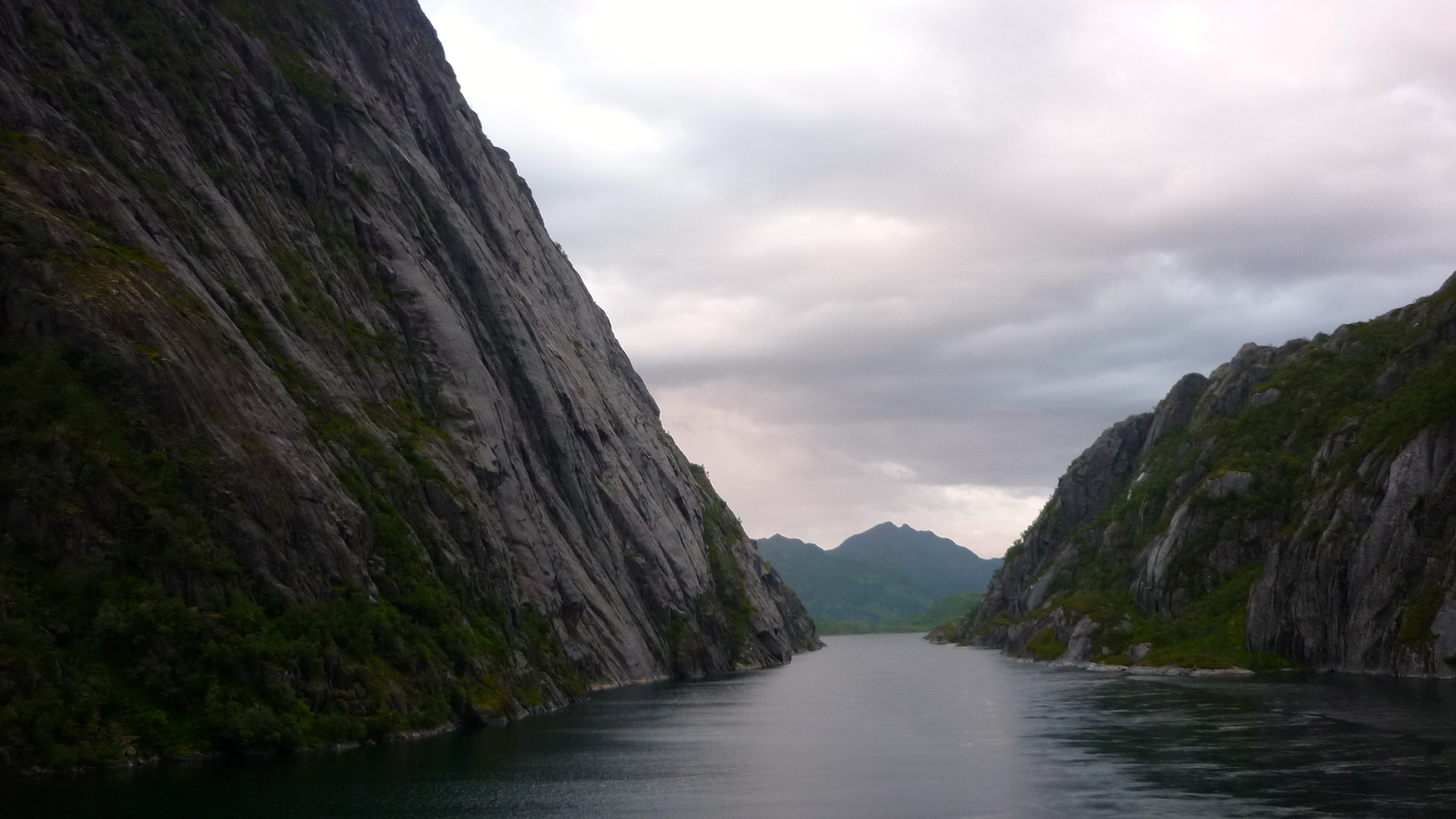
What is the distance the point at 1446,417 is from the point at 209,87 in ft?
383

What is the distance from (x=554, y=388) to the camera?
13688 centimetres

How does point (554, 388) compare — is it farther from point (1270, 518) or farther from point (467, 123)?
point (1270, 518)

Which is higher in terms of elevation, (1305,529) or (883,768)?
(1305,529)

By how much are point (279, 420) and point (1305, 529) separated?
101 metres

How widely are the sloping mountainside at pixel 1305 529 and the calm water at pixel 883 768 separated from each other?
12.6 m

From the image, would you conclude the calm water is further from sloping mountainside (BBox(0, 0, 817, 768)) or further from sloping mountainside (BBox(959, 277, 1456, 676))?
sloping mountainside (BBox(959, 277, 1456, 676))

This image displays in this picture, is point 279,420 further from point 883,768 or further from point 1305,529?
point 1305,529

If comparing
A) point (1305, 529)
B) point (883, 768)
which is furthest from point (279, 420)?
point (1305, 529)

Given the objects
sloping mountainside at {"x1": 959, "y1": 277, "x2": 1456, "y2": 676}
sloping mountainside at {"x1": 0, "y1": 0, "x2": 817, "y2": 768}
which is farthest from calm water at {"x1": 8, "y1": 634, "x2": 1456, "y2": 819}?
sloping mountainside at {"x1": 959, "y1": 277, "x2": 1456, "y2": 676}

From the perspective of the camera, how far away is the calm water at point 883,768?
4897 cm

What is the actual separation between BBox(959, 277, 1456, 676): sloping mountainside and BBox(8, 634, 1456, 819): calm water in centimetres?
1257

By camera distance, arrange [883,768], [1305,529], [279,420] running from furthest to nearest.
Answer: [1305,529], [279,420], [883,768]

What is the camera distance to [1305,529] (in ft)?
396

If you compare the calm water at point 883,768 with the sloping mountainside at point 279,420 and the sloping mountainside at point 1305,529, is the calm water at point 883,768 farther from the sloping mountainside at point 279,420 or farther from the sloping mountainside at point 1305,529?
the sloping mountainside at point 1305,529
